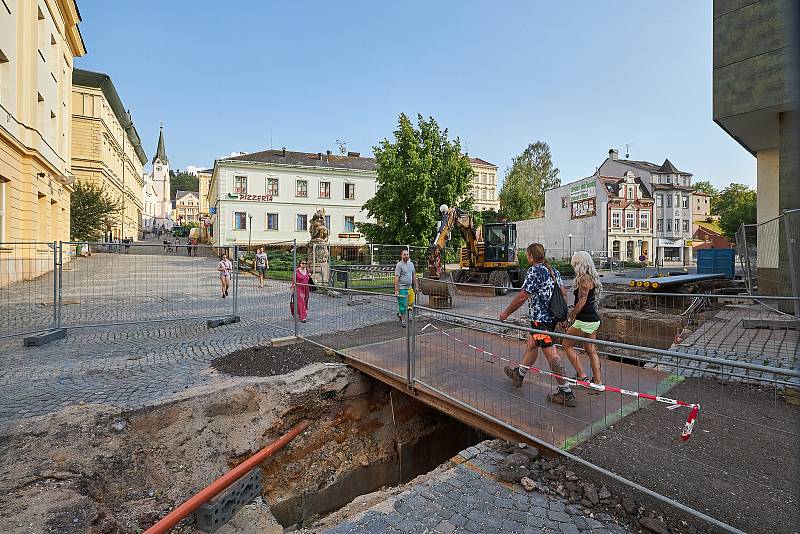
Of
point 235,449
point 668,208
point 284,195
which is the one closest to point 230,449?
point 235,449

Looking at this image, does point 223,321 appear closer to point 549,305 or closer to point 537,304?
point 537,304

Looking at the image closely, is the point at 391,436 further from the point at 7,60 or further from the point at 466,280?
the point at 7,60

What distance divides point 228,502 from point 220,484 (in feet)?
0.64

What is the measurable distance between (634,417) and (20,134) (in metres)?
21.0

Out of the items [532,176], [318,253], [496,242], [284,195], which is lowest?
[318,253]

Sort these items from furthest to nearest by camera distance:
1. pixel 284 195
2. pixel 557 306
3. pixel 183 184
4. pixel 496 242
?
pixel 183 184 → pixel 284 195 → pixel 496 242 → pixel 557 306

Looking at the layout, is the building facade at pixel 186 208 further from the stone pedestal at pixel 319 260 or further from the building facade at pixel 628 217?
the stone pedestal at pixel 319 260

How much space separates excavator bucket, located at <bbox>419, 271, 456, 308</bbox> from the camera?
12.4 m

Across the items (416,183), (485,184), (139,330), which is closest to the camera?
(139,330)

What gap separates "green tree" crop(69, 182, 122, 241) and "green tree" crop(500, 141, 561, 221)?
42.9m

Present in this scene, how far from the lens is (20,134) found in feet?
50.8

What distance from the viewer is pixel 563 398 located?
4.43m

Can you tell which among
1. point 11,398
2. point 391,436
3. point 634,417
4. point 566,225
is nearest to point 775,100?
point 634,417

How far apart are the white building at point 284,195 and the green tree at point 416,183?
13.3m
